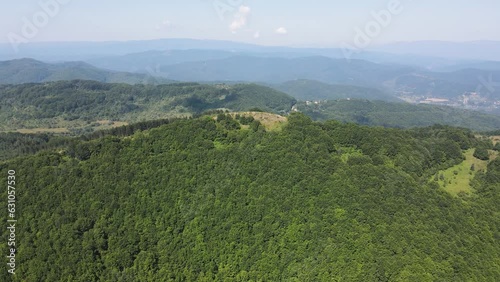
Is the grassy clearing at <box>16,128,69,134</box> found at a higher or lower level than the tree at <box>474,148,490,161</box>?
lower

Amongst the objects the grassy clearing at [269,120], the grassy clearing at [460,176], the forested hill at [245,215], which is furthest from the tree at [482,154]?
the grassy clearing at [269,120]

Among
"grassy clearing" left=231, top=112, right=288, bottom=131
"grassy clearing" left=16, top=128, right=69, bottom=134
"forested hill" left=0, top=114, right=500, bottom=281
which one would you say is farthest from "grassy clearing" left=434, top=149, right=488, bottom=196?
"grassy clearing" left=16, top=128, right=69, bottom=134

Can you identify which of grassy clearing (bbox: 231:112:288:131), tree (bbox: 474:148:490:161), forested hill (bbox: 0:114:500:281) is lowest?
forested hill (bbox: 0:114:500:281)

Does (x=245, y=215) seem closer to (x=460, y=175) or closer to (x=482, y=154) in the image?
(x=460, y=175)

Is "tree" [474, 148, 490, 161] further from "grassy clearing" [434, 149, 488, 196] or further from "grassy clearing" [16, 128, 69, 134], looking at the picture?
"grassy clearing" [16, 128, 69, 134]

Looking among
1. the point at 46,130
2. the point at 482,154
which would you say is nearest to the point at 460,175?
the point at 482,154

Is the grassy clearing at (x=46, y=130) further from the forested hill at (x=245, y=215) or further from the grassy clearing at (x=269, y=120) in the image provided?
the grassy clearing at (x=269, y=120)

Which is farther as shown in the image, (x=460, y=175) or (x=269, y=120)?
(x=269, y=120)

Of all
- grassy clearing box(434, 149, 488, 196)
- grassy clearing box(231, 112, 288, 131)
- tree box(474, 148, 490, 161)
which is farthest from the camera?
tree box(474, 148, 490, 161)
